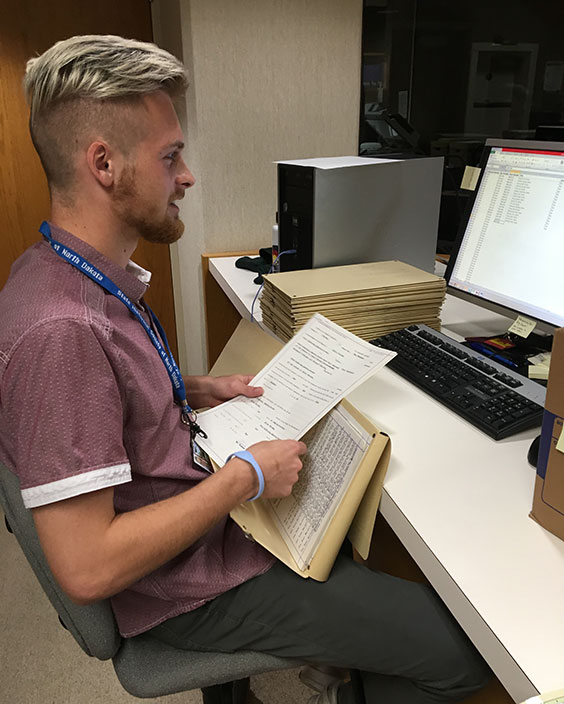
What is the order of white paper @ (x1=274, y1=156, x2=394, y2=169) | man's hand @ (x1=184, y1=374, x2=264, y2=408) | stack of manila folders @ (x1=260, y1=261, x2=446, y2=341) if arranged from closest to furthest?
man's hand @ (x1=184, y1=374, x2=264, y2=408) → stack of manila folders @ (x1=260, y1=261, x2=446, y2=341) → white paper @ (x1=274, y1=156, x2=394, y2=169)

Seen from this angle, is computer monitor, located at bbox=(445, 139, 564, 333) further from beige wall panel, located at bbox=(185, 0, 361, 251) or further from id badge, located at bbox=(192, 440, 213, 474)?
beige wall panel, located at bbox=(185, 0, 361, 251)

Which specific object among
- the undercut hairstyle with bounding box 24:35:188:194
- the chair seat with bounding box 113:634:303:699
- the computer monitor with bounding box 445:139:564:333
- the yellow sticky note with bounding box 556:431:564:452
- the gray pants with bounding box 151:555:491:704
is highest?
the undercut hairstyle with bounding box 24:35:188:194

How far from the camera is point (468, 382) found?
1.13 m

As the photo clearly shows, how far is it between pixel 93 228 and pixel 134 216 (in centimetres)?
7

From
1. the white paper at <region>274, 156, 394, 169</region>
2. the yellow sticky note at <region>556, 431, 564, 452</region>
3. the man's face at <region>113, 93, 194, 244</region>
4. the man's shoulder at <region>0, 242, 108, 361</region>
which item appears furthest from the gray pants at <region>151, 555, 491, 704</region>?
the white paper at <region>274, 156, 394, 169</region>

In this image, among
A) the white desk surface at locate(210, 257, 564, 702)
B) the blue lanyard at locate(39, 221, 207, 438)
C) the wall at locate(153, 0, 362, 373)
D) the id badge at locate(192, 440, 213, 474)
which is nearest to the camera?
the white desk surface at locate(210, 257, 564, 702)

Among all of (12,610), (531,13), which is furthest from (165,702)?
(531,13)

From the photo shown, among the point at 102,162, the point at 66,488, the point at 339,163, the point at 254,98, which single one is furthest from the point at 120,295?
the point at 254,98

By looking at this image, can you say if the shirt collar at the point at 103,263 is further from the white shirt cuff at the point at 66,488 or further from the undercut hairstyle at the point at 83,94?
the white shirt cuff at the point at 66,488

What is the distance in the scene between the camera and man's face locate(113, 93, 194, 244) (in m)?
0.90

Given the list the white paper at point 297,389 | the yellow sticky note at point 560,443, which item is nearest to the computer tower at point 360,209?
the white paper at point 297,389

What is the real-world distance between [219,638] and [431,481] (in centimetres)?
43

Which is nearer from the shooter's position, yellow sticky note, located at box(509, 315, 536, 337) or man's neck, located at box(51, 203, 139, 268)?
man's neck, located at box(51, 203, 139, 268)

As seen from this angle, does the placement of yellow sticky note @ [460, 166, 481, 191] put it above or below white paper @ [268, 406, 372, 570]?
above
